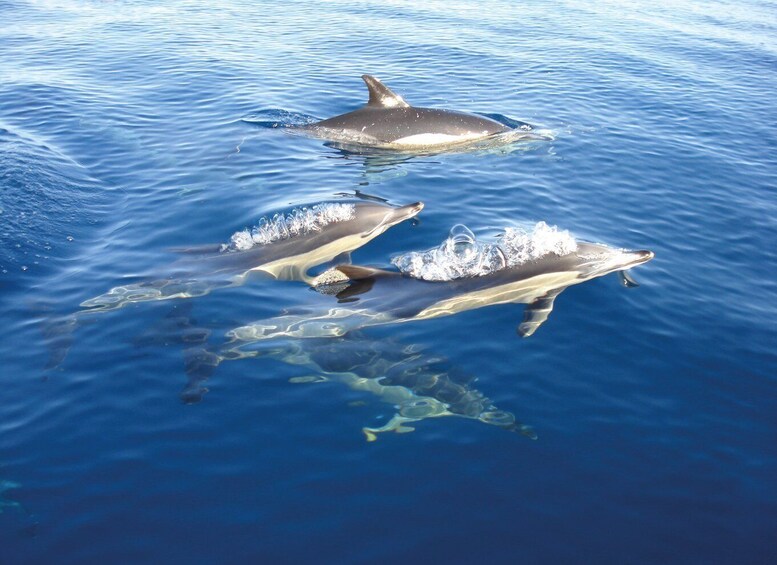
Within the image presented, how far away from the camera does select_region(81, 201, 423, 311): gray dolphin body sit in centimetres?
1132

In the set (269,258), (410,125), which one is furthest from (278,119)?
(269,258)

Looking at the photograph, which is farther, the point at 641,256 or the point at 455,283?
the point at 641,256

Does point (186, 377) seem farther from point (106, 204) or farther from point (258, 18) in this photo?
point (258, 18)

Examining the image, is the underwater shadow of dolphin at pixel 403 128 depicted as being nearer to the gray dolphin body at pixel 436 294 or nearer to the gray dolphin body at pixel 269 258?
the gray dolphin body at pixel 269 258

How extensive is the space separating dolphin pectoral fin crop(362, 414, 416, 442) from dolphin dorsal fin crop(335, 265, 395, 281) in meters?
2.80

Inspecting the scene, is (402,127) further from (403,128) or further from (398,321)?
(398,321)

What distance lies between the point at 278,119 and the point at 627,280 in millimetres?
12055

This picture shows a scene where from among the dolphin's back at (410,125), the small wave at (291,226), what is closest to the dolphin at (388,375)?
the small wave at (291,226)

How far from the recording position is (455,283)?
35.8ft

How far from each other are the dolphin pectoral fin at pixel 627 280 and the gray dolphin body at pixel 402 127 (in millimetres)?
7494

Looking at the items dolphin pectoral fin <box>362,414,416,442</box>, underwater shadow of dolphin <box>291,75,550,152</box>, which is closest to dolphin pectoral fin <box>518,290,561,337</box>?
dolphin pectoral fin <box>362,414,416,442</box>

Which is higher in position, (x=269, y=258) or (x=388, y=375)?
(x=269, y=258)

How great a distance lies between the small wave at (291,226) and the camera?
12.7 m

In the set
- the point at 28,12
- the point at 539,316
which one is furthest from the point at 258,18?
the point at 539,316
